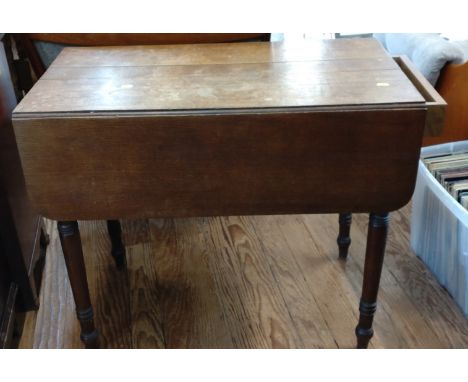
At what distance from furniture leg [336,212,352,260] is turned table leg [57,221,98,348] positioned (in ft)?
2.66

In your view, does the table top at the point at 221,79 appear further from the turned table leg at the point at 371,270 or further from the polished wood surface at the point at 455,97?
the polished wood surface at the point at 455,97

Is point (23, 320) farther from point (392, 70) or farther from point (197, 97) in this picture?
point (392, 70)

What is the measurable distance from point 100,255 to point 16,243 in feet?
1.38

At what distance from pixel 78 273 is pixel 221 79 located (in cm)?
55

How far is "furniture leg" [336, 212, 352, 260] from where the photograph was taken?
180 centimetres

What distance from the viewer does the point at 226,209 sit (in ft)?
3.96

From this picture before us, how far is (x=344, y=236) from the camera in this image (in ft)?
5.99

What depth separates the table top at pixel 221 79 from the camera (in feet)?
3.71

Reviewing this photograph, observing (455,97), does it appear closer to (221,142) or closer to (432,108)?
(432,108)

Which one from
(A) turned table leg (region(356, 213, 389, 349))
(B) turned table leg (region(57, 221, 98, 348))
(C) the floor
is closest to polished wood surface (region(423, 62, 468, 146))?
(C) the floor

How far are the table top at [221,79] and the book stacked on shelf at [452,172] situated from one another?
50 centimetres

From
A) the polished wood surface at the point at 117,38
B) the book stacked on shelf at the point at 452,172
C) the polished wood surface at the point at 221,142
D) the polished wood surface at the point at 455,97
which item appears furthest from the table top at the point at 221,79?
the polished wood surface at the point at 455,97

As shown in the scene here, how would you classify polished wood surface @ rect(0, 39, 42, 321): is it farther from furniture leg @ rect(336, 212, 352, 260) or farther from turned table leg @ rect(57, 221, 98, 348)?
furniture leg @ rect(336, 212, 352, 260)

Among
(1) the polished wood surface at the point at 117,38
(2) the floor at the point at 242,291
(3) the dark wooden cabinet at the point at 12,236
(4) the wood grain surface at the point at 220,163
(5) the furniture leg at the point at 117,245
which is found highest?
(1) the polished wood surface at the point at 117,38
